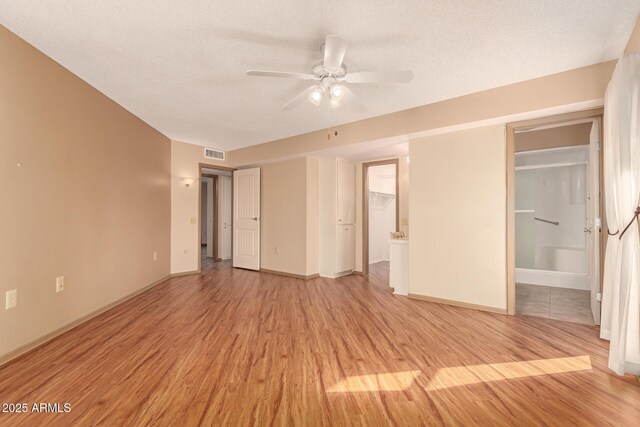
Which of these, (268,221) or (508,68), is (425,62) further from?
(268,221)

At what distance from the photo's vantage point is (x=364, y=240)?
545cm

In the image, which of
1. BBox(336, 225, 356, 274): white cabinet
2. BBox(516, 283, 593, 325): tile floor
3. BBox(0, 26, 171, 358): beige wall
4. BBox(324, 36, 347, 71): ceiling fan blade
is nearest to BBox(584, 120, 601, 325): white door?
BBox(516, 283, 593, 325): tile floor

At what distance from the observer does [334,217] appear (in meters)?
5.18

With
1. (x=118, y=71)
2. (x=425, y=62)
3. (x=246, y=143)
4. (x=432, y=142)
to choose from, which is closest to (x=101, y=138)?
(x=118, y=71)

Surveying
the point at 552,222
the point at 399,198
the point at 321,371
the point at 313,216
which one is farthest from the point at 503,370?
the point at 552,222

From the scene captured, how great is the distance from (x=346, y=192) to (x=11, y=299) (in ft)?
14.6

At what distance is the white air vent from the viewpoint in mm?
5694

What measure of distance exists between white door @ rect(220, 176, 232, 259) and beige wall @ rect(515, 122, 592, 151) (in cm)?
627

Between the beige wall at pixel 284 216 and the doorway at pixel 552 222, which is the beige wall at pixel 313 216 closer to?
the beige wall at pixel 284 216

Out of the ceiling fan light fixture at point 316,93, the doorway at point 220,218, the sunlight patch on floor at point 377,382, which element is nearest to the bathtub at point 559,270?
the sunlight patch on floor at point 377,382

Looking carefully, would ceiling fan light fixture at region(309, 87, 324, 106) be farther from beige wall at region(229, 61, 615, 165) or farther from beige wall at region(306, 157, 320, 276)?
beige wall at region(306, 157, 320, 276)

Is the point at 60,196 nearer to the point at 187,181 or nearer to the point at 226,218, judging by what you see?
the point at 187,181

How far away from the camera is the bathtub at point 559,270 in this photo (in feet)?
14.5

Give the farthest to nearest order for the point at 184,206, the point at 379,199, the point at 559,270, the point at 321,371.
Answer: the point at 379,199
the point at 184,206
the point at 559,270
the point at 321,371
